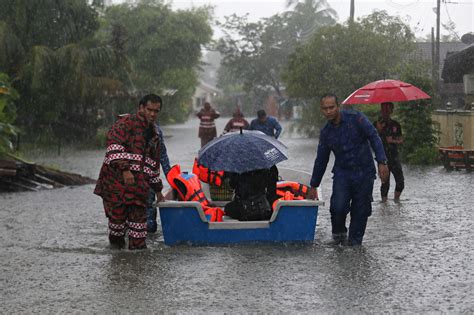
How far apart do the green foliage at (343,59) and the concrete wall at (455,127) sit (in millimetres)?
10915

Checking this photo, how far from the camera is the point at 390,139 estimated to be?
44.3ft

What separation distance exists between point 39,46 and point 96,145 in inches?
177

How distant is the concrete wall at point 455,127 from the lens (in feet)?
68.1

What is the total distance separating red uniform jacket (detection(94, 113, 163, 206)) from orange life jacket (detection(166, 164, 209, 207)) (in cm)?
104

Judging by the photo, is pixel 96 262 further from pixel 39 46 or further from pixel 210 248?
pixel 39 46

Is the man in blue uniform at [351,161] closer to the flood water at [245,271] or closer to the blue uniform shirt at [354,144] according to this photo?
the blue uniform shirt at [354,144]

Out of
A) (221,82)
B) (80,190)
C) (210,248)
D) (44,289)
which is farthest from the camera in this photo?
(221,82)

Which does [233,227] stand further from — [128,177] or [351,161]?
[351,161]

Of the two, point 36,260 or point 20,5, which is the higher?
point 20,5

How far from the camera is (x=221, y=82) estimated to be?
120312 millimetres

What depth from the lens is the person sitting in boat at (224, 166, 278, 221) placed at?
31.1ft

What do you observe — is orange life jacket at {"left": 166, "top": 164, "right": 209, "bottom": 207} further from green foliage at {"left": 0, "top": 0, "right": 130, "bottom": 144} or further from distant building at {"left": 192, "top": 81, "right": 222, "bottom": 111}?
distant building at {"left": 192, "top": 81, "right": 222, "bottom": 111}

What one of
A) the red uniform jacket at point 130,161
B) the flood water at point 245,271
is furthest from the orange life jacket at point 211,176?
the red uniform jacket at point 130,161

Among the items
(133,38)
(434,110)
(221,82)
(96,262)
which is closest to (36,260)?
(96,262)
